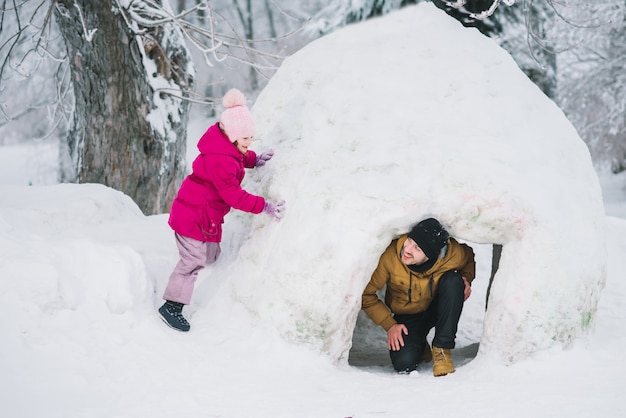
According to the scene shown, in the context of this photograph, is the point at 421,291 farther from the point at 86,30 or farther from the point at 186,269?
the point at 86,30

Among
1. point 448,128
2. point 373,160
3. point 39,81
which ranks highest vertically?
point 448,128

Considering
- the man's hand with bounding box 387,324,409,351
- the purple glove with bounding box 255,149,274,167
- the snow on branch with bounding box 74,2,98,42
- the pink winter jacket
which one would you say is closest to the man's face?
the man's hand with bounding box 387,324,409,351

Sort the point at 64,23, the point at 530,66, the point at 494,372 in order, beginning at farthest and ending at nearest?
the point at 530,66
the point at 64,23
the point at 494,372

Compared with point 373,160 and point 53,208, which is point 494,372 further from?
point 53,208

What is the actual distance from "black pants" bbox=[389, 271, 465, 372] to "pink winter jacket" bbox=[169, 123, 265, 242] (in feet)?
3.75

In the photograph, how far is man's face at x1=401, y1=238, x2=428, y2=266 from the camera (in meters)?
3.34

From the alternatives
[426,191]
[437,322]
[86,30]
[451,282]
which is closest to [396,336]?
[437,322]

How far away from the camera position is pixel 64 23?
5457 millimetres

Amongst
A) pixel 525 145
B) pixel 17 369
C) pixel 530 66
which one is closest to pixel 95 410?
pixel 17 369

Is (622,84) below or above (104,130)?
above

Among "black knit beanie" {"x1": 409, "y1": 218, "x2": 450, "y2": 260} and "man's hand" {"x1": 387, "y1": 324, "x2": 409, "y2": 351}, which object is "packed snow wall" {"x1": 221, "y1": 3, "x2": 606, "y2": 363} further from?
"man's hand" {"x1": 387, "y1": 324, "x2": 409, "y2": 351}

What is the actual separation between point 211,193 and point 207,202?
55 mm

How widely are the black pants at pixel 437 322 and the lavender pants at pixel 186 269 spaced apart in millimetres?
1282

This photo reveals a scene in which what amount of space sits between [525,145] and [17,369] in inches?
110
